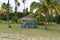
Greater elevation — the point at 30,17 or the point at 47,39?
the point at 30,17

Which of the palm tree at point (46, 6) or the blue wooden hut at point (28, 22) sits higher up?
the palm tree at point (46, 6)

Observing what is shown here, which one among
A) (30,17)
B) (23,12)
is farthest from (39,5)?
(23,12)

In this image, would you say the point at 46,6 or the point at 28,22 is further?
the point at 28,22

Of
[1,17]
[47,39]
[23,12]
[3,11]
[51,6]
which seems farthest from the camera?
[23,12]

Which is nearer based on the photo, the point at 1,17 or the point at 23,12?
the point at 1,17

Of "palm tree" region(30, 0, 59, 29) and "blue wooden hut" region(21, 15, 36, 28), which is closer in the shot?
"palm tree" region(30, 0, 59, 29)

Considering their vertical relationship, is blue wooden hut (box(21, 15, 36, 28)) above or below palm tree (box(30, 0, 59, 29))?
below

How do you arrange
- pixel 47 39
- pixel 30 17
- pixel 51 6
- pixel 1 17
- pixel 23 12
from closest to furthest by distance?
1. pixel 47 39
2. pixel 51 6
3. pixel 30 17
4. pixel 1 17
5. pixel 23 12

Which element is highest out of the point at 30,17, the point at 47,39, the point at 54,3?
the point at 54,3

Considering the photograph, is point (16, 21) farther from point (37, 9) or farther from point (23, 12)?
point (37, 9)

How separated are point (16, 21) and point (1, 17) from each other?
7729mm

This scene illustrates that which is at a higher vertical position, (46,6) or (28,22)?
(46,6)

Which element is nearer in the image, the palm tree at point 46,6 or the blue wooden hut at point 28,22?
the palm tree at point 46,6

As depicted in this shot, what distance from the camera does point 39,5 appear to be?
27859 mm
